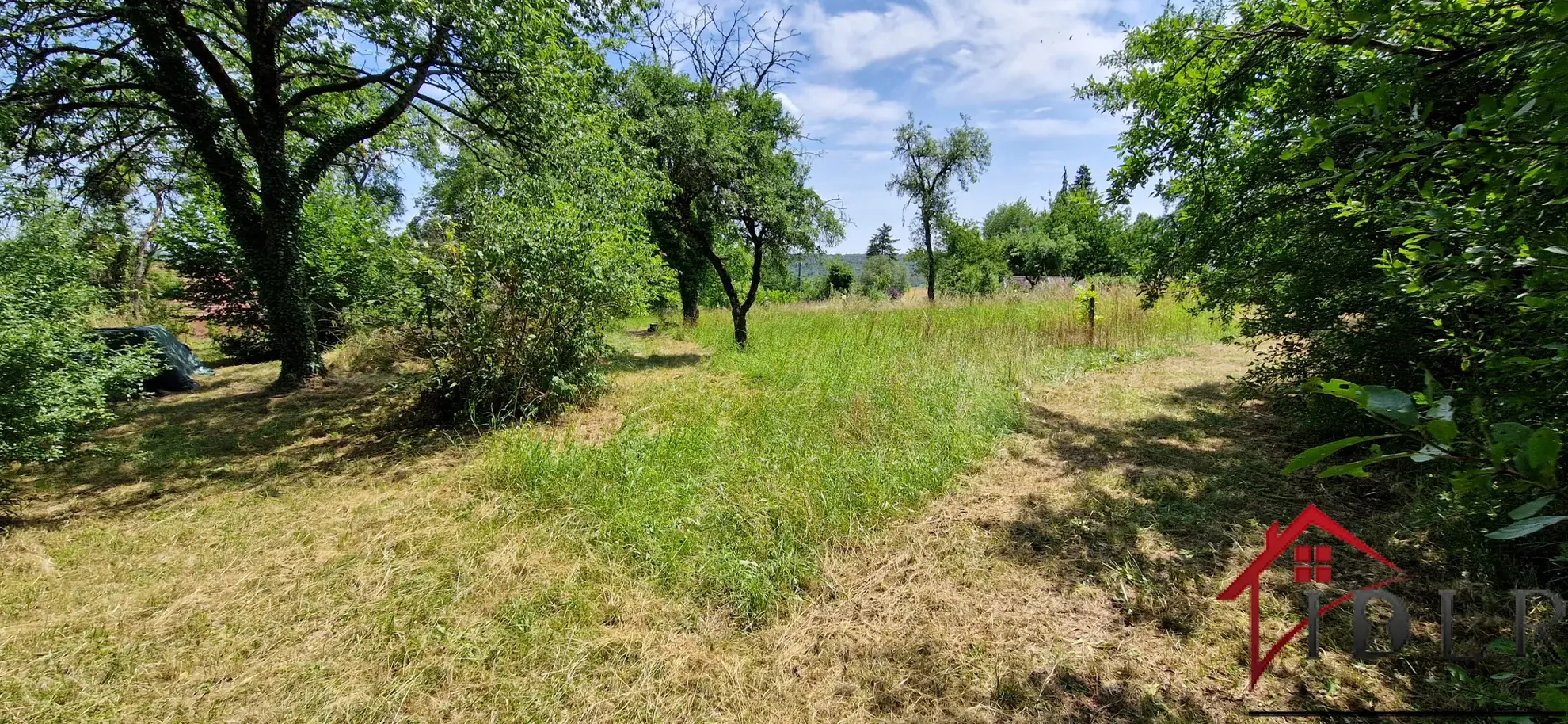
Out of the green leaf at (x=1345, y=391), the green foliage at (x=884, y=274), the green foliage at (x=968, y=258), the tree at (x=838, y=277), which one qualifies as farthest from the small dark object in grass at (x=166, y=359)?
the green foliage at (x=884, y=274)

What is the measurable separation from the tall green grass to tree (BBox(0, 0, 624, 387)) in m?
4.18

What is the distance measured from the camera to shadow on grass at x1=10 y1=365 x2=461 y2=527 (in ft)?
12.4

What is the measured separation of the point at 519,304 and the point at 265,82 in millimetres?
4634

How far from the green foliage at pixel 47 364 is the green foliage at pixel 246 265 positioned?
4255 millimetres

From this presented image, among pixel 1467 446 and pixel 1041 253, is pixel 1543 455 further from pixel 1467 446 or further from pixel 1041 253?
pixel 1041 253

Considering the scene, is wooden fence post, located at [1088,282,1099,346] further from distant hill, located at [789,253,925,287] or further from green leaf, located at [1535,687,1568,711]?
green leaf, located at [1535,687,1568,711]

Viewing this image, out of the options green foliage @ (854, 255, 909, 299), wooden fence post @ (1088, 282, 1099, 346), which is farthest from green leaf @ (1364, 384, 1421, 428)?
green foliage @ (854, 255, 909, 299)

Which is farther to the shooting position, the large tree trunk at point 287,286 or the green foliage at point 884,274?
the green foliage at point 884,274

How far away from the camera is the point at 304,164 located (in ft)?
22.2

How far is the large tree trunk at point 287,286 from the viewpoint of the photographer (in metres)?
6.63

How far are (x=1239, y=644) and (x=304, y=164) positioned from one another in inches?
384

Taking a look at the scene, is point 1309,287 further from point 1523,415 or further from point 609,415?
point 609,415

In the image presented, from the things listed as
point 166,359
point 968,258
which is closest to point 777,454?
point 166,359

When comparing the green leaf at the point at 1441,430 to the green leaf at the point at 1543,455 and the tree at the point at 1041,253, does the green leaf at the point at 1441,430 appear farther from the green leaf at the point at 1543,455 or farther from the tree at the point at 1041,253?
the tree at the point at 1041,253
